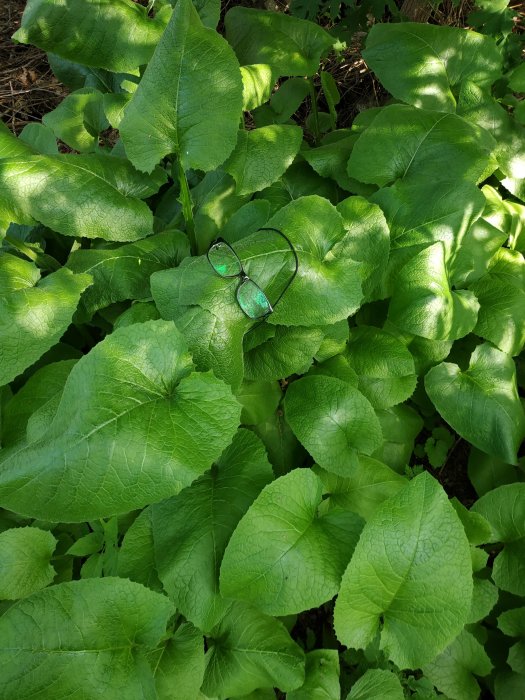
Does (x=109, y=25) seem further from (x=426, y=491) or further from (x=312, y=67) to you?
(x=426, y=491)

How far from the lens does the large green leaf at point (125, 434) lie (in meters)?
1.17

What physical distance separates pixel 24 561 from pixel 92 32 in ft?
4.80

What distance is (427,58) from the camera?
1949 mm

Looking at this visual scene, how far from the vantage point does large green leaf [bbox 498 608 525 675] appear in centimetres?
154

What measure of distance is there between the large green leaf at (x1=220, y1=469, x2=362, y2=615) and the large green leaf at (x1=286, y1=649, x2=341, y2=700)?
Answer: 0.25 meters

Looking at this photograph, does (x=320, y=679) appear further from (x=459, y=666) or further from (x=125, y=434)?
(x=125, y=434)

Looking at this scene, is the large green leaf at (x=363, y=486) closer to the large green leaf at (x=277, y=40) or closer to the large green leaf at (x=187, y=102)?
the large green leaf at (x=187, y=102)

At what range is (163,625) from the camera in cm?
122

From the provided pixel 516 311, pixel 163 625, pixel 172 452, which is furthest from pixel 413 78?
pixel 163 625

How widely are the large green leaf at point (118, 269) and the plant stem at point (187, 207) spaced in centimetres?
10

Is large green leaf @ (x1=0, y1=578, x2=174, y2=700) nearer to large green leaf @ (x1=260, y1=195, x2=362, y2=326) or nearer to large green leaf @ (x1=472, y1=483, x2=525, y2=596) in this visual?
large green leaf @ (x1=260, y1=195, x2=362, y2=326)

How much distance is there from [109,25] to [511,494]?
178 cm

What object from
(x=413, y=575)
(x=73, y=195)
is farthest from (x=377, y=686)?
(x=73, y=195)

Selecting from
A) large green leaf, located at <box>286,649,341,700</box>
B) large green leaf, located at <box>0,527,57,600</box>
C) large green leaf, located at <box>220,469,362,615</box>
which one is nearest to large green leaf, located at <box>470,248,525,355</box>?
large green leaf, located at <box>220,469,362,615</box>
